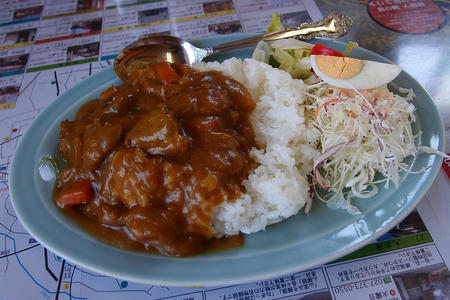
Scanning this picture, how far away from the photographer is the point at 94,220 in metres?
2.02

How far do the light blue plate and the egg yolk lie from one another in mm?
520

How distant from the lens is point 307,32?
9.66 feet

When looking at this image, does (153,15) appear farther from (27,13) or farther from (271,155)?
(271,155)

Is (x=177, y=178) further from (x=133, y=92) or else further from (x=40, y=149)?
(x=40, y=149)

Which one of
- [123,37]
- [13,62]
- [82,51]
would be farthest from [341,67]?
[13,62]

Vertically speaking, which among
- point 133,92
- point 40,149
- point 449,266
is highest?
point 133,92

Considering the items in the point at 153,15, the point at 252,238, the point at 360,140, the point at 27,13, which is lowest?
the point at 252,238

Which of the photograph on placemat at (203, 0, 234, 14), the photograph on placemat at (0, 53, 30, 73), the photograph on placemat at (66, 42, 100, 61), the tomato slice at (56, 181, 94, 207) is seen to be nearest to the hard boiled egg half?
the tomato slice at (56, 181, 94, 207)

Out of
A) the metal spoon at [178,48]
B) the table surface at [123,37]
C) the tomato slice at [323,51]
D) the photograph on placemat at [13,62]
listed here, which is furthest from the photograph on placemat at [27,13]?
the tomato slice at [323,51]

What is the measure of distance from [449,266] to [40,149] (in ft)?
8.31

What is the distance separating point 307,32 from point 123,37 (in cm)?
189

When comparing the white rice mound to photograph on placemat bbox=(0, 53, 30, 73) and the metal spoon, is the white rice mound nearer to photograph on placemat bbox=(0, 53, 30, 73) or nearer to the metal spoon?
the metal spoon

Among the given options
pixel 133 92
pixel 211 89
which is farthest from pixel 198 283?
pixel 133 92

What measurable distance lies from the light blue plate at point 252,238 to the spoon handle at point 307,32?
1163mm
